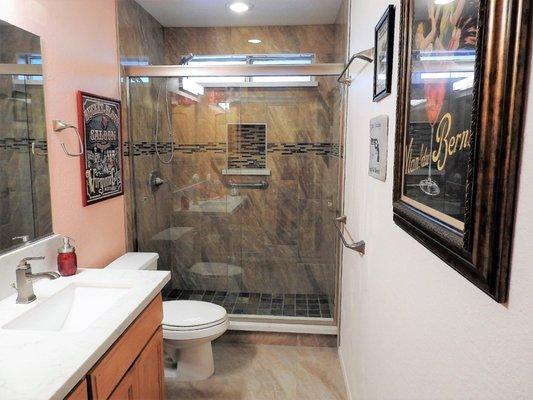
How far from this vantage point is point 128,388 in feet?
4.75

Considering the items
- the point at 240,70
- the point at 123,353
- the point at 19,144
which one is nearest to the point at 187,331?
the point at 123,353

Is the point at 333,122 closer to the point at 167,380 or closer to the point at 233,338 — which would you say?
the point at 233,338

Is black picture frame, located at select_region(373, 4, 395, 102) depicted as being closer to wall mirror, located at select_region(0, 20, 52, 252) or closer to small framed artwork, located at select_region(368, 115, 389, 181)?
small framed artwork, located at select_region(368, 115, 389, 181)

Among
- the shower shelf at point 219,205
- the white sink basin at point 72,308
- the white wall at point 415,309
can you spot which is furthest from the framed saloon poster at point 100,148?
the white wall at point 415,309

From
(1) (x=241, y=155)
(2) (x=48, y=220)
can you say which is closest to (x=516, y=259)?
(2) (x=48, y=220)

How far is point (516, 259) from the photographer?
566 millimetres

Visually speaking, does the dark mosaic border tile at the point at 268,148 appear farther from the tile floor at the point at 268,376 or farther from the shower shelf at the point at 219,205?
the tile floor at the point at 268,376

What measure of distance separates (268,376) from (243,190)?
1.53 m

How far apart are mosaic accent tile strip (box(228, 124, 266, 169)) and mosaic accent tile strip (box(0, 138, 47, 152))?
1694 millimetres

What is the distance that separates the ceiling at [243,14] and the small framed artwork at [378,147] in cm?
167

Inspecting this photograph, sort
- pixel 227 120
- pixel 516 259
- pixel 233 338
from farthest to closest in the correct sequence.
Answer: pixel 227 120 < pixel 233 338 < pixel 516 259

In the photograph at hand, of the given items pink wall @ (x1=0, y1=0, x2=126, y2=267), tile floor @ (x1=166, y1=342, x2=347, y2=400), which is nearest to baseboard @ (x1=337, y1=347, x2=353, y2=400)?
tile floor @ (x1=166, y1=342, x2=347, y2=400)

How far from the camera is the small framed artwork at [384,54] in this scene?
128 cm

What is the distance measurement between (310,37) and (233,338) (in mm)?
2568
